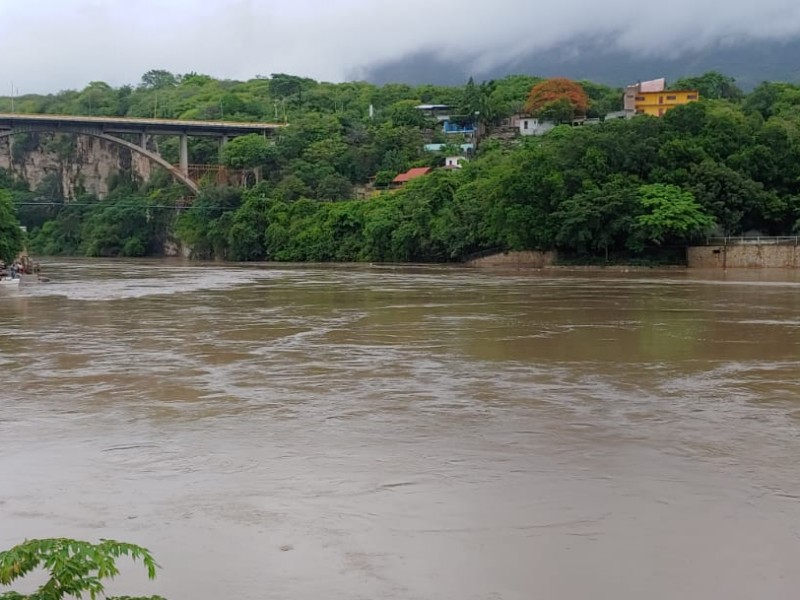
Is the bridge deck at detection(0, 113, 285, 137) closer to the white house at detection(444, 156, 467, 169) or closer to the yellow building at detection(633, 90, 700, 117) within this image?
the white house at detection(444, 156, 467, 169)

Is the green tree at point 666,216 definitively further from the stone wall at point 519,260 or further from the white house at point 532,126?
the white house at point 532,126

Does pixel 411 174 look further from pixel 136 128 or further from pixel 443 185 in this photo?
pixel 136 128

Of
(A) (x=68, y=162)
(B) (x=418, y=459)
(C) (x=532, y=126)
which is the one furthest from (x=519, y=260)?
(A) (x=68, y=162)

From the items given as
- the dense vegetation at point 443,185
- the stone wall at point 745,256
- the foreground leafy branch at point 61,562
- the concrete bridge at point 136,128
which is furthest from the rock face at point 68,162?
the foreground leafy branch at point 61,562

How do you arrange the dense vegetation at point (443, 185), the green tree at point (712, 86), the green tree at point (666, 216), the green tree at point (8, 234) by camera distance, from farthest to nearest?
the green tree at point (712, 86)
the dense vegetation at point (443, 185)
the green tree at point (666, 216)
the green tree at point (8, 234)

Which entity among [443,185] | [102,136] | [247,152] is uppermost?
[102,136]

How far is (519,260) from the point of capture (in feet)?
182

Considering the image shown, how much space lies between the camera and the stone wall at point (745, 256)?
47875mm

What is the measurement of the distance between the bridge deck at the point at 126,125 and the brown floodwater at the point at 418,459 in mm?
64556

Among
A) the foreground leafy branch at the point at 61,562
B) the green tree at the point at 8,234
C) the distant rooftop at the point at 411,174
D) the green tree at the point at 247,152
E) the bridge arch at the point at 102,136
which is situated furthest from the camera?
the green tree at the point at 247,152

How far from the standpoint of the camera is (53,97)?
13662 centimetres

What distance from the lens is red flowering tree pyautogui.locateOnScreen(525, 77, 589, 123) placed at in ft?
267

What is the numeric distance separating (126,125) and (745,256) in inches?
2308

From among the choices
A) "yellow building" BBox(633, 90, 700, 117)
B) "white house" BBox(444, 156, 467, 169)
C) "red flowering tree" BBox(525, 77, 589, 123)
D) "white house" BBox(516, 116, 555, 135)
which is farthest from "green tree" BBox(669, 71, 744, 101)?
"white house" BBox(444, 156, 467, 169)
